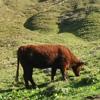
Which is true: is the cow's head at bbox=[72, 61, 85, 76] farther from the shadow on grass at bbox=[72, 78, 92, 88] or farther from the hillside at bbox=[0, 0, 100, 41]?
the hillside at bbox=[0, 0, 100, 41]

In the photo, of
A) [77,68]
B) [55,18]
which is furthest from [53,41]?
[55,18]

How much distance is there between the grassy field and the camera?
8.86m

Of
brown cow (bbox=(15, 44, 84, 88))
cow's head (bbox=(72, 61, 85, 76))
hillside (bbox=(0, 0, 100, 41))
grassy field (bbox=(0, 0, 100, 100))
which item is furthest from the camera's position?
hillside (bbox=(0, 0, 100, 41))

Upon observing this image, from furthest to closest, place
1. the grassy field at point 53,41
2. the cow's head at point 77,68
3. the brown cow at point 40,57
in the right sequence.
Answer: the cow's head at point 77,68
the brown cow at point 40,57
the grassy field at point 53,41

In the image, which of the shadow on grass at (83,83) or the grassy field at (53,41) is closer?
the grassy field at (53,41)

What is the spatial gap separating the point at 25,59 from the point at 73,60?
3.73m

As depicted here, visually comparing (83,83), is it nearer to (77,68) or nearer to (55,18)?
(77,68)

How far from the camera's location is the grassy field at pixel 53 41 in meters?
8.86

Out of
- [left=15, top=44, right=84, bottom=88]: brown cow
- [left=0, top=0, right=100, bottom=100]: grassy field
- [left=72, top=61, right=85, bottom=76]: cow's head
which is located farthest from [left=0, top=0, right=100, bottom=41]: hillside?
[left=15, top=44, right=84, bottom=88]: brown cow

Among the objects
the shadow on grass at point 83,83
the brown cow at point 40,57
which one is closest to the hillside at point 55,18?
the brown cow at point 40,57

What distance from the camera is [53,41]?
147 ft

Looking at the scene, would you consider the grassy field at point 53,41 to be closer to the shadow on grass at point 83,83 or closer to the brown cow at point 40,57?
the shadow on grass at point 83,83

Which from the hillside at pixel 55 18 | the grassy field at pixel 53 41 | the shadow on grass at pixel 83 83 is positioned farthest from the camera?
the hillside at pixel 55 18

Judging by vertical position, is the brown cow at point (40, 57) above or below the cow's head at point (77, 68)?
above
